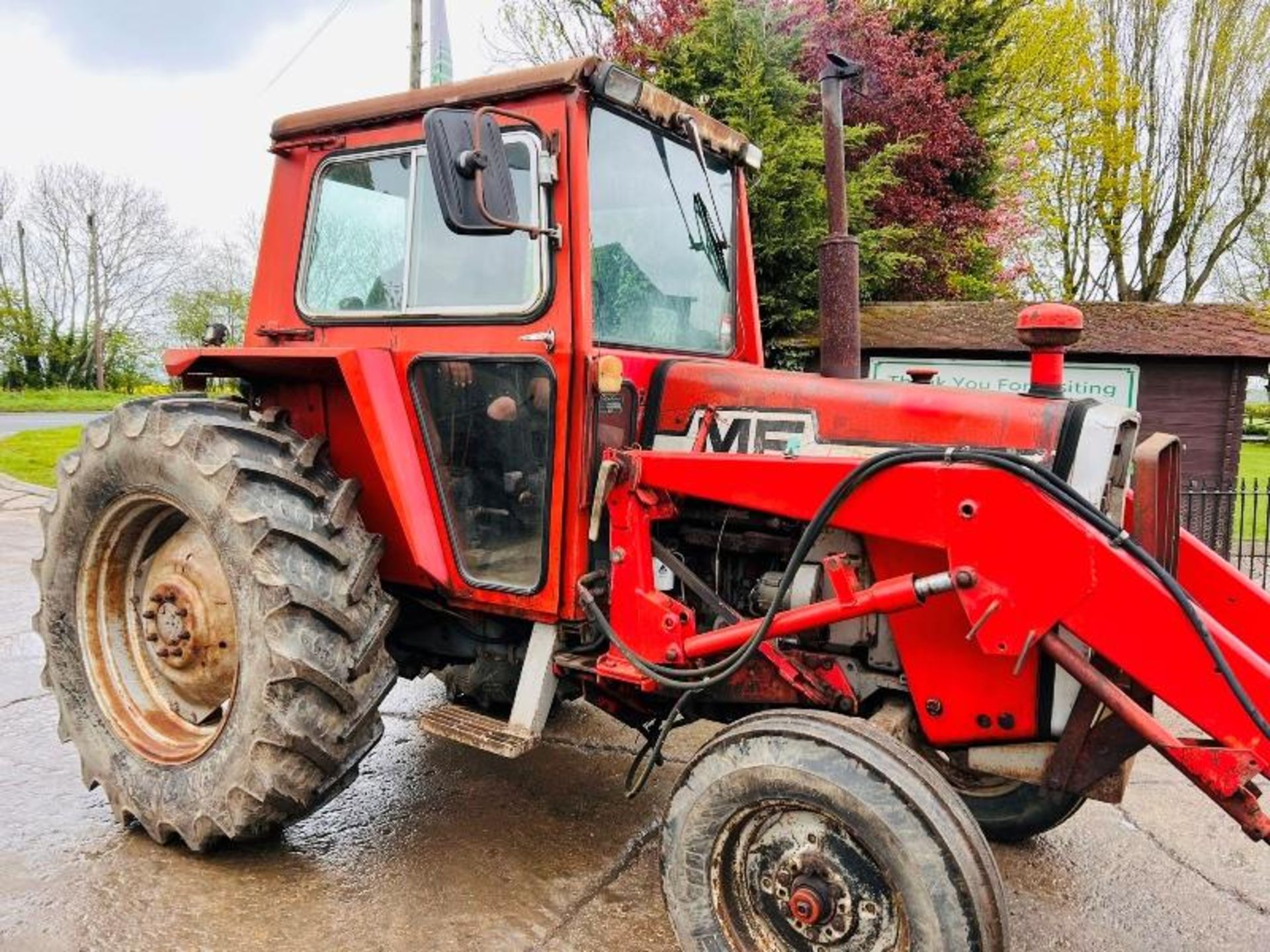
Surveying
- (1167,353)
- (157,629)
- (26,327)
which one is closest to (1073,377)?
(1167,353)

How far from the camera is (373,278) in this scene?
316 cm

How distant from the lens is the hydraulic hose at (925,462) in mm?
1972

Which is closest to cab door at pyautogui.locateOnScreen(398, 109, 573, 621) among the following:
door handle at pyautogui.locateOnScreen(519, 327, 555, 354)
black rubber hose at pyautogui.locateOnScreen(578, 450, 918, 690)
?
door handle at pyautogui.locateOnScreen(519, 327, 555, 354)

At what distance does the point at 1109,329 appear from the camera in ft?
22.7

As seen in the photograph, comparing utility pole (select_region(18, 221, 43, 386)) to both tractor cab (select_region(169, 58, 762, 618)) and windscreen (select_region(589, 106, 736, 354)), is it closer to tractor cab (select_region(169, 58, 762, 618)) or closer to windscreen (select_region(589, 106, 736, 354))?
tractor cab (select_region(169, 58, 762, 618))

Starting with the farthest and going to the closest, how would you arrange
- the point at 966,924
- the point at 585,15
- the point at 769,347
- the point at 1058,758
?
the point at 585,15 < the point at 769,347 < the point at 1058,758 < the point at 966,924

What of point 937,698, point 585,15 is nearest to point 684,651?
point 937,698

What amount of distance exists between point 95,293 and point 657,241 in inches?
1494

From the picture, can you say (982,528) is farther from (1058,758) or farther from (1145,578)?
(1058,758)

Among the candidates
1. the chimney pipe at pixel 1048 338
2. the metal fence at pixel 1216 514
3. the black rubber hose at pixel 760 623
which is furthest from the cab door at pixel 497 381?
the metal fence at pixel 1216 514

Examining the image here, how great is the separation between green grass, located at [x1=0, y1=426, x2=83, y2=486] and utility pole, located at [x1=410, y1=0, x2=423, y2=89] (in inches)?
242

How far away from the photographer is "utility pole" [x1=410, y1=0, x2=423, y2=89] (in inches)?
476

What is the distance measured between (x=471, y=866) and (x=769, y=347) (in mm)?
5745

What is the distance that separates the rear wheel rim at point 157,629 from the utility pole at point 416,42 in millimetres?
10198
